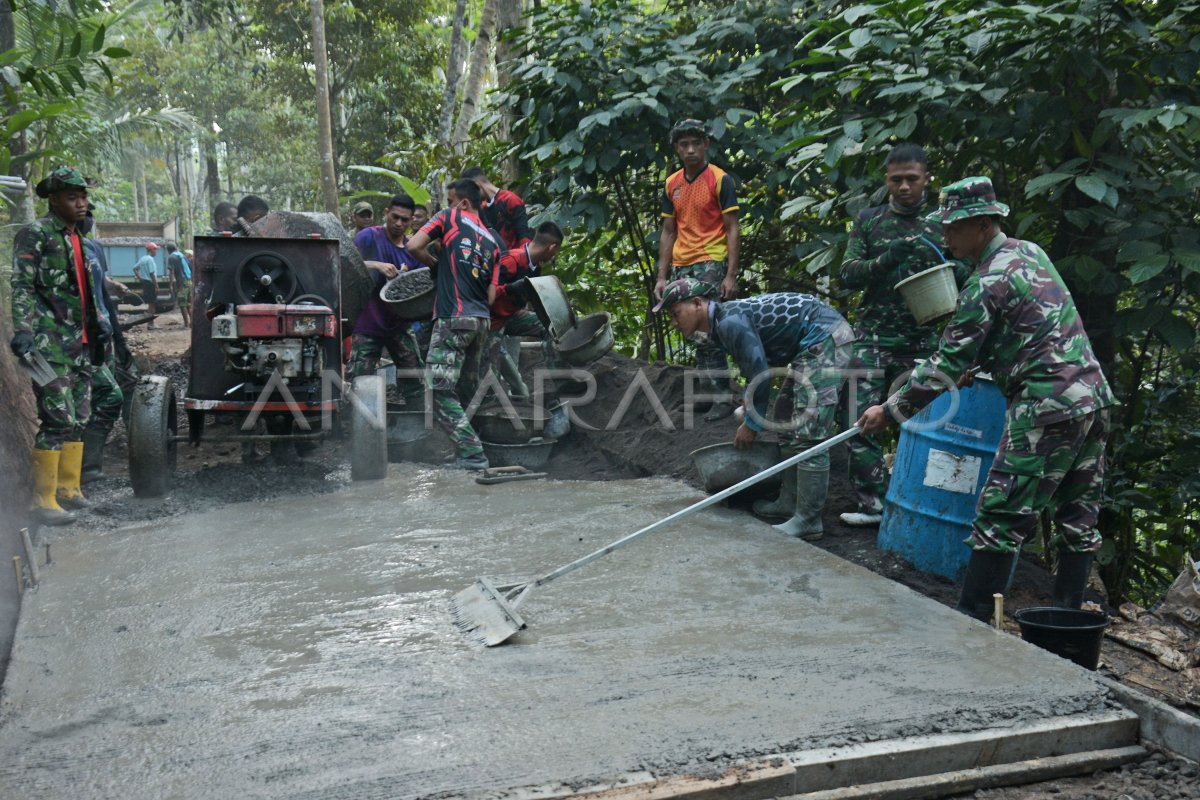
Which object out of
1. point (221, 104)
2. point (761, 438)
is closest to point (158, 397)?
point (761, 438)

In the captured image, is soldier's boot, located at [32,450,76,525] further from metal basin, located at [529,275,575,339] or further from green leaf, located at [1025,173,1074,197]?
green leaf, located at [1025,173,1074,197]

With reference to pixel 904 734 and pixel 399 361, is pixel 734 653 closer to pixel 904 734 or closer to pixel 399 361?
pixel 904 734

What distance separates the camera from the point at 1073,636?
12.7 feet

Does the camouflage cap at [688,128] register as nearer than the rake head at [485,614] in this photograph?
No

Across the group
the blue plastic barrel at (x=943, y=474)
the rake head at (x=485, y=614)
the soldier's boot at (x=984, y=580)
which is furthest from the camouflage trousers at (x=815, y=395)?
the rake head at (x=485, y=614)

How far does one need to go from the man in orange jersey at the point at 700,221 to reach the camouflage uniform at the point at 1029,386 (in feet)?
8.87

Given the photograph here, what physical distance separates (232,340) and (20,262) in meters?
1.26

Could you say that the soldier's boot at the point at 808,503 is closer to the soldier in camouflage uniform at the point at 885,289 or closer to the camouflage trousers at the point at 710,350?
the soldier in camouflage uniform at the point at 885,289

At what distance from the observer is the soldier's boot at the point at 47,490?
5.72 m

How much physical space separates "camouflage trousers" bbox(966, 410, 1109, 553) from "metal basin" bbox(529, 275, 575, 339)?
360cm

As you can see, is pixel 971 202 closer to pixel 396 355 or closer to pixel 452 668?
pixel 452 668

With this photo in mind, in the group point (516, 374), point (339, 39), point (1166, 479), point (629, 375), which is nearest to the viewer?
point (1166, 479)

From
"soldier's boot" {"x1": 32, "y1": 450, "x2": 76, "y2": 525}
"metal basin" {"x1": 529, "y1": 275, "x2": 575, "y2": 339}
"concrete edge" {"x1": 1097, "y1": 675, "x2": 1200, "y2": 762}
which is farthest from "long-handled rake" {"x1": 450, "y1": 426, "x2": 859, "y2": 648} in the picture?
"metal basin" {"x1": 529, "y1": 275, "x2": 575, "y2": 339}

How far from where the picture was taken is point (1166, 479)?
18.1 ft
